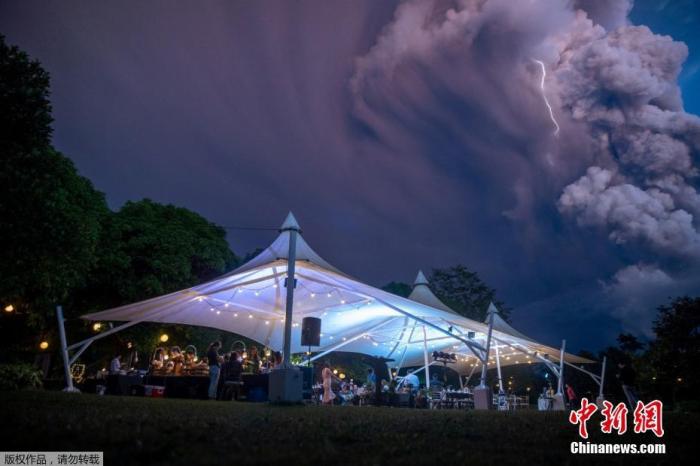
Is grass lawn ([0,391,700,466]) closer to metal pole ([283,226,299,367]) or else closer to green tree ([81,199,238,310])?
metal pole ([283,226,299,367])

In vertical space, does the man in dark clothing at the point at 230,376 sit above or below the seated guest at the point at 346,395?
above

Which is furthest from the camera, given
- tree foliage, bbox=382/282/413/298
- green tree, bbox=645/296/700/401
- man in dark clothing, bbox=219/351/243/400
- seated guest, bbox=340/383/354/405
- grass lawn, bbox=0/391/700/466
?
tree foliage, bbox=382/282/413/298

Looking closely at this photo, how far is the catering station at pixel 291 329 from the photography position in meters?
10.2

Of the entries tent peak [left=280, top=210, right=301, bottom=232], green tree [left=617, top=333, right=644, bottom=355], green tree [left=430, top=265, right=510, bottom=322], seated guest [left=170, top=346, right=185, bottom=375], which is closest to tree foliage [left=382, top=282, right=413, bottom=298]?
green tree [left=430, top=265, right=510, bottom=322]

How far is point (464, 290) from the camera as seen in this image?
36188mm

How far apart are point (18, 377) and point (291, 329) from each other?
678 centimetres

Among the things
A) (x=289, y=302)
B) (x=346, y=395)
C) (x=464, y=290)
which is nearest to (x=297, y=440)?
(x=289, y=302)

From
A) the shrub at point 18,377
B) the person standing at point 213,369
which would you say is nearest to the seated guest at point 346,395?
the person standing at point 213,369

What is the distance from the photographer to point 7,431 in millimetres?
2916

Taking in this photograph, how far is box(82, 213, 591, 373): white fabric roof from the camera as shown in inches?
434

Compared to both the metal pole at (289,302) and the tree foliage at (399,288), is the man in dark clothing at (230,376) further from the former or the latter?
the tree foliage at (399,288)

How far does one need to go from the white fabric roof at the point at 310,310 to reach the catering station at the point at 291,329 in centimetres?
4

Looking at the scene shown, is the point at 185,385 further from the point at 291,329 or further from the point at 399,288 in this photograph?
the point at 399,288

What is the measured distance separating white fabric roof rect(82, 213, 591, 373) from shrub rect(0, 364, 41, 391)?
2.00 m
